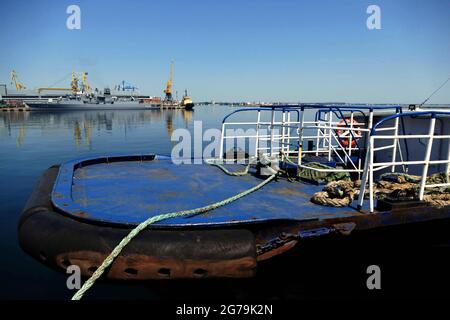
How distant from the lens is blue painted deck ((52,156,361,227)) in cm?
432

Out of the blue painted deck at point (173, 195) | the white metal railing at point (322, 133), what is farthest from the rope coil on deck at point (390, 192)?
the white metal railing at point (322, 133)

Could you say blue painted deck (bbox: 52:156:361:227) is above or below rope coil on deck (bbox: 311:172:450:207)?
below

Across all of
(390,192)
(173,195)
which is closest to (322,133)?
(390,192)

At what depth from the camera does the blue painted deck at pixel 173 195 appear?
14.2 ft

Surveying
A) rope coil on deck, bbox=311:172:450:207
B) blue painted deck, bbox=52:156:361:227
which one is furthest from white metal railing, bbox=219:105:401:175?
blue painted deck, bbox=52:156:361:227

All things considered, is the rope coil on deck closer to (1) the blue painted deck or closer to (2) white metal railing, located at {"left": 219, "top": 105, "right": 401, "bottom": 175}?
(1) the blue painted deck

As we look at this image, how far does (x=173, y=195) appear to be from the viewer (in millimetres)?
→ 5488

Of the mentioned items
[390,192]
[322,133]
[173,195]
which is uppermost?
[322,133]

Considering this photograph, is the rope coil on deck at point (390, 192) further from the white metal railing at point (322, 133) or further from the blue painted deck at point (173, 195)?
the white metal railing at point (322, 133)

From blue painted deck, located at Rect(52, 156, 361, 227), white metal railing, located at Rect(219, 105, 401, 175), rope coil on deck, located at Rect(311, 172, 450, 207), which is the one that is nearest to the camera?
blue painted deck, located at Rect(52, 156, 361, 227)

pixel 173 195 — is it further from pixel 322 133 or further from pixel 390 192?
pixel 322 133

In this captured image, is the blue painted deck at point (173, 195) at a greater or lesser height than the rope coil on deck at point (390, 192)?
lesser
